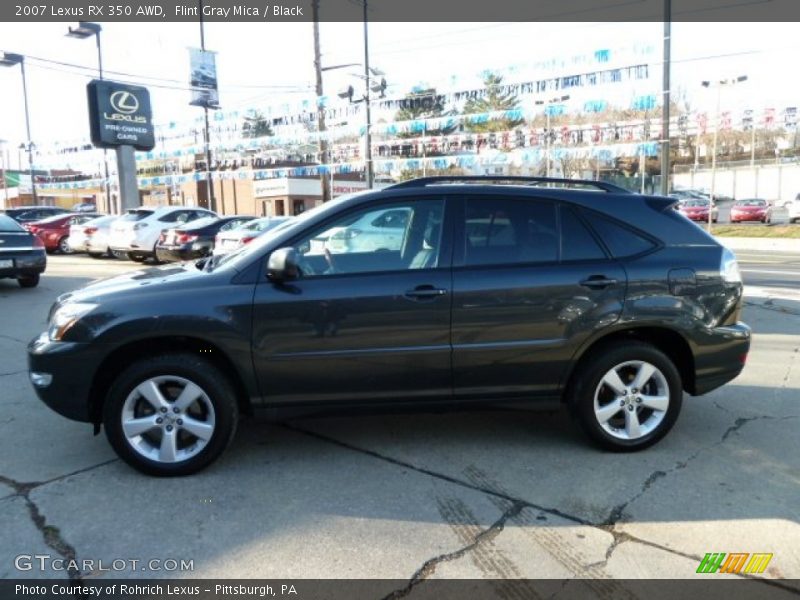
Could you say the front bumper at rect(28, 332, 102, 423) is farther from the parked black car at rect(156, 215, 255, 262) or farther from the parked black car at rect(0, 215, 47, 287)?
the parked black car at rect(156, 215, 255, 262)

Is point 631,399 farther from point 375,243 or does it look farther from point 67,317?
point 67,317

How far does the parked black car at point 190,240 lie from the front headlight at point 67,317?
10.2 metres

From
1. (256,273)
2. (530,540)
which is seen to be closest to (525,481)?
(530,540)

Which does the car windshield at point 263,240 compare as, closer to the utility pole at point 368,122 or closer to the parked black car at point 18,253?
the parked black car at point 18,253

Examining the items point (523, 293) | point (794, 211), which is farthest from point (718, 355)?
point (794, 211)

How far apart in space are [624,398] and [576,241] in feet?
3.43

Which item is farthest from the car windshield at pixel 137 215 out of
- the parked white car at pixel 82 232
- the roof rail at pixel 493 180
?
the roof rail at pixel 493 180

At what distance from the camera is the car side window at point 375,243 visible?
3.66 metres

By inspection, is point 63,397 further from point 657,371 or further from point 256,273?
point 657,371

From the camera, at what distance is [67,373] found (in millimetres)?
3477

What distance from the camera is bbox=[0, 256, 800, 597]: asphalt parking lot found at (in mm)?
2811

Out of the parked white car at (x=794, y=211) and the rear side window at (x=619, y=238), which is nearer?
the rear side window at (x=619, y=238)

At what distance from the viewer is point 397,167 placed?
27188 millimetres

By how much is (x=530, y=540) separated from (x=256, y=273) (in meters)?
2.08
